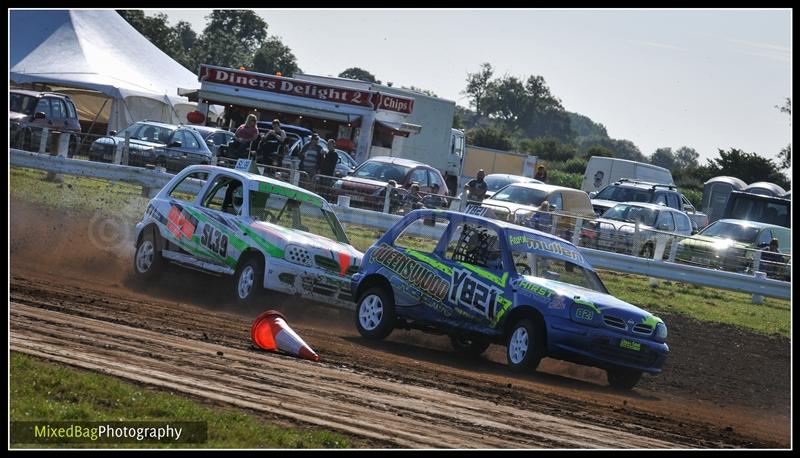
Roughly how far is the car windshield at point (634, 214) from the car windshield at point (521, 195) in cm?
284

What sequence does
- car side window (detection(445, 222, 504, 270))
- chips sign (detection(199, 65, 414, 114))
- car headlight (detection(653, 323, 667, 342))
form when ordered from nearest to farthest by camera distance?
car headlight (detection(653, 323, 667, 342))
car side window (detection(445, 222, 504, 270))
chips sign (detection(199, 65, 414, 114))

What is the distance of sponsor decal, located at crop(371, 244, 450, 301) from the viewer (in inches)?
497

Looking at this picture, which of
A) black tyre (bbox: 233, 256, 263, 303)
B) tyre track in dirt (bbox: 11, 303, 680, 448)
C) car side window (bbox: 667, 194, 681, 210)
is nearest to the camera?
tyre track in dirt (bbox: 11, 303, 680, 448)

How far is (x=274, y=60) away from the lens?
84312mm

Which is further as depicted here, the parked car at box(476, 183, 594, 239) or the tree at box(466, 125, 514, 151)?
the tree at box(466, 125, 514, 151)

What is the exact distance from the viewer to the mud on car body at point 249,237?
548 inches

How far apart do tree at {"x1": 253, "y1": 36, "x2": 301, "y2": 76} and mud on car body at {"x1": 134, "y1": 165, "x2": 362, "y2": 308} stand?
6773cm

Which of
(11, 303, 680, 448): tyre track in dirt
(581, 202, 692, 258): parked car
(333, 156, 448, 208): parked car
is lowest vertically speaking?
(11, 303, 680, 448): tyre track in dirt

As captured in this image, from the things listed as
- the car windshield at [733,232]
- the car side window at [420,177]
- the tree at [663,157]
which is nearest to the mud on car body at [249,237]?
the car side window at [420,177]

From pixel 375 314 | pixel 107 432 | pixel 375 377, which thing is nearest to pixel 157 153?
pixel 375 314

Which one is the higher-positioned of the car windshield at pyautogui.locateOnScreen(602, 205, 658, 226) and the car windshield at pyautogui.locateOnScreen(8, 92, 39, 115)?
the car windshield at pyautogui.locateOnScreen(8, 92, 39, 115)

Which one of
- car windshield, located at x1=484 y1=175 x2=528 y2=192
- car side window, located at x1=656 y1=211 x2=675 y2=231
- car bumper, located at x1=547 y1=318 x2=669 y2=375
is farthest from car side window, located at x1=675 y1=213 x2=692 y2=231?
car bumper, located at x1=547 y1=318 x2=669 y2=375

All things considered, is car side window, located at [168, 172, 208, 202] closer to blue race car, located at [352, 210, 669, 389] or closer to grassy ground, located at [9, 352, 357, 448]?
blue race car, located at [352, 210, 669, 389]

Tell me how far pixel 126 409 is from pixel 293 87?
25040 millimetres
